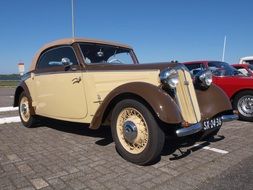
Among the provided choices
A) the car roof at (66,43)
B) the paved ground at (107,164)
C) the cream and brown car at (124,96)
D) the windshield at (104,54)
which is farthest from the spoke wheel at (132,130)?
the car roof at (66,43)

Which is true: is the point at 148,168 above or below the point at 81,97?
below

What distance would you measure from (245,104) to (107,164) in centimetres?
484

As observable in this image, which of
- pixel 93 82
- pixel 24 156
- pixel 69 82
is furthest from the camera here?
pixel 69 82

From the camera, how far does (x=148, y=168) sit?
362 centimetres

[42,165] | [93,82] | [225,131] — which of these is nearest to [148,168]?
[42,165]

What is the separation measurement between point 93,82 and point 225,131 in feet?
10.1

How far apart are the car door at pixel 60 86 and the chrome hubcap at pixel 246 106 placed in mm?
4451

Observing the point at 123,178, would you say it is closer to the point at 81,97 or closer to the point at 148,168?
the point at 148,168

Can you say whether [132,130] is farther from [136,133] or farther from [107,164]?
[107,164]

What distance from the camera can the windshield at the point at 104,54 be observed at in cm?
499

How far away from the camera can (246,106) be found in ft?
23.6

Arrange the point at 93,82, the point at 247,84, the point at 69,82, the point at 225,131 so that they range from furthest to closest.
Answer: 1. the point at 247,84
2. the point at 225,131
3. the point at 69,82
4. the point at 93,82

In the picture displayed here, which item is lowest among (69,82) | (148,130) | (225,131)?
(225,131)

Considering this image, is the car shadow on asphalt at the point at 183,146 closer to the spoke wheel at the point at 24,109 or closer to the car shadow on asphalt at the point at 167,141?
the car shadow on asphalt at the point at 167,141
